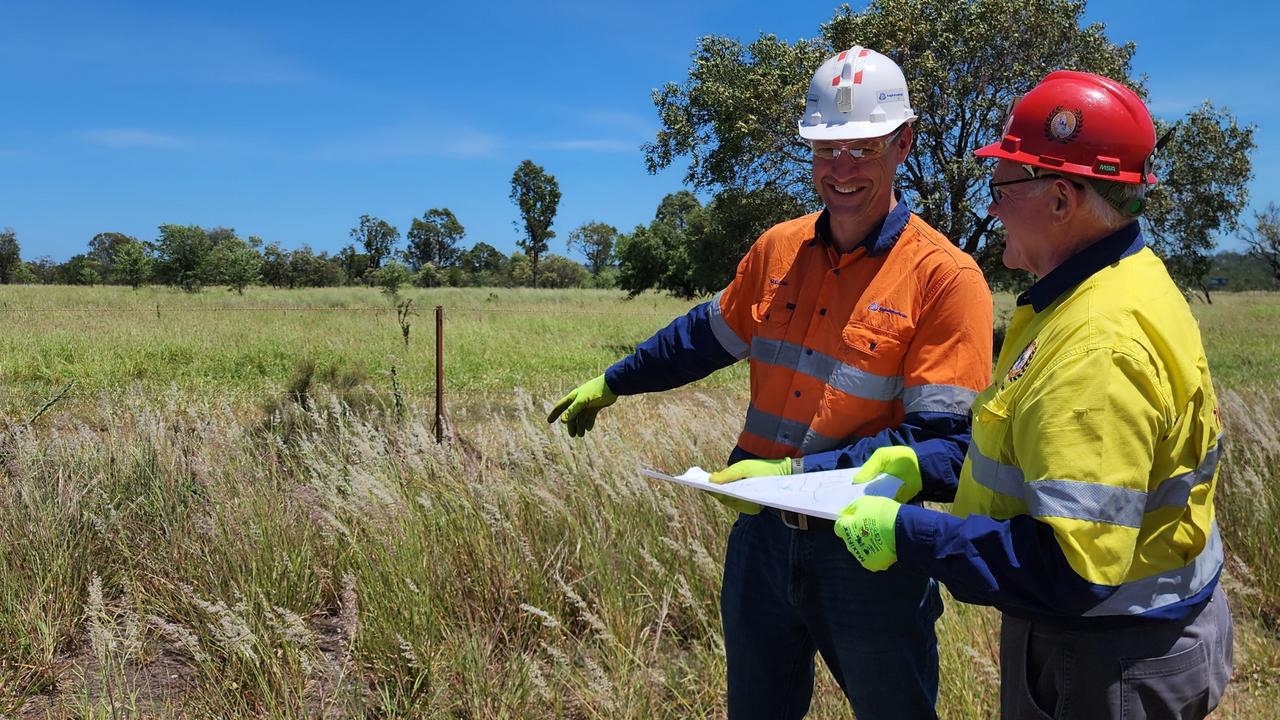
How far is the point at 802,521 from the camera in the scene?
1771mm

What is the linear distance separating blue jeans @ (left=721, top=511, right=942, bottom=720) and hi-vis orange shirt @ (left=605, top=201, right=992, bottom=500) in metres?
0.22

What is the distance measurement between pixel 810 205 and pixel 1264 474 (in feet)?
40.6

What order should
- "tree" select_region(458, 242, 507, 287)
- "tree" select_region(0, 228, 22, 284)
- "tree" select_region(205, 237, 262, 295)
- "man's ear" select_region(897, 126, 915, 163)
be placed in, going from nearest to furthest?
"man's ear" select_region(897, 126, 915, 163)
"tree" select_region(205, 237, 262, 295)
"tree" select_region(0, 228, 22, 284)
"tree" select_region(458, 242, 507, 287)

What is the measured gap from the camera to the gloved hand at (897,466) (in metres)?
1.78

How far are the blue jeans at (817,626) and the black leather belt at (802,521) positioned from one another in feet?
0.05

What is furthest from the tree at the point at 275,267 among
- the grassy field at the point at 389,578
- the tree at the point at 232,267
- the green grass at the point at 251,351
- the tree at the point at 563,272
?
the grassy field at the point at 389,578

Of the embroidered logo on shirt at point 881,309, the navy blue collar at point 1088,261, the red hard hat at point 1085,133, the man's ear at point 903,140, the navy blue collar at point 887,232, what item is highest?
the man's ear at point 903,140

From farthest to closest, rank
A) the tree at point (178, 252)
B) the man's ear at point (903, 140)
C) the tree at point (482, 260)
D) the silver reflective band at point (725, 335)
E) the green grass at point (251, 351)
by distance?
the tree at point (482, 260) → the tree at point (178, 252) → the green grass at point (251, 351) → the silver reflective band at point (725, 335) → the man's ear at point (903, 140)

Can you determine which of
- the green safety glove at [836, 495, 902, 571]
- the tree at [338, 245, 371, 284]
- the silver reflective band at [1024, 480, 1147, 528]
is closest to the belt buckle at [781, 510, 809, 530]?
the green safety glove at [836, 495, 902, 571]

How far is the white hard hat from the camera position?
2.06 meters

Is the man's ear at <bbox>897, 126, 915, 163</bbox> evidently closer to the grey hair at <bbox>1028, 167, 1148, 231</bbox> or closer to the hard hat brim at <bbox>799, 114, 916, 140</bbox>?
the hard hat brim at <bbox>799, 114, 916, 140</bbox>

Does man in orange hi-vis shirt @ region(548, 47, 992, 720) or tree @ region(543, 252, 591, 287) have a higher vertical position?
tree @ region(543, 252, 591, 287)

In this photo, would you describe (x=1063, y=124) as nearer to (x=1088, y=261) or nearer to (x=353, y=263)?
(x=1088, y=261)

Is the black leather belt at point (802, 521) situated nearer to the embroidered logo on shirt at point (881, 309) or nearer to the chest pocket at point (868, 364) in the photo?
the chest pocket at point (868, 364)
